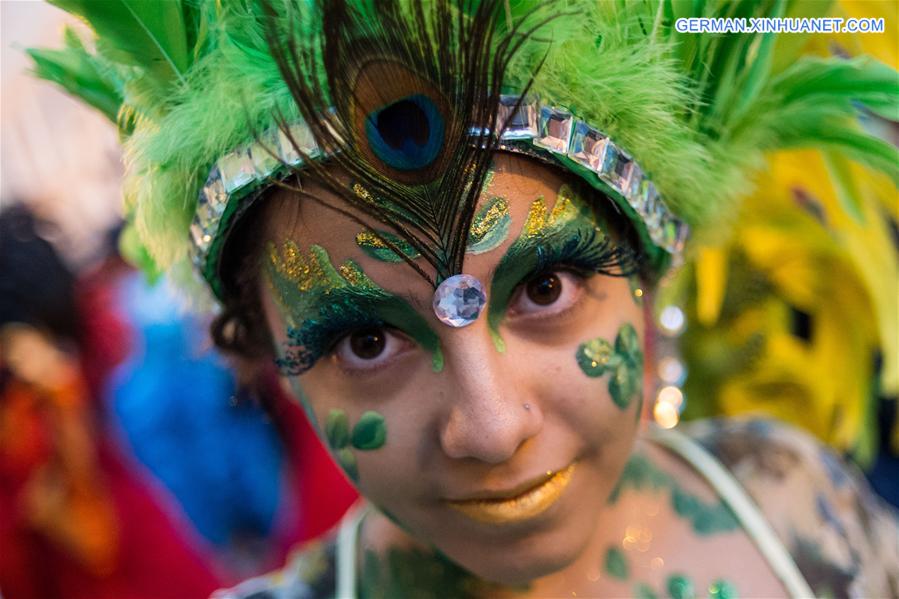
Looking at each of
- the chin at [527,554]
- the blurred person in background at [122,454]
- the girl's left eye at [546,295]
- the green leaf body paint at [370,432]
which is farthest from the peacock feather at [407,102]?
the blurred person in background at [122,454]

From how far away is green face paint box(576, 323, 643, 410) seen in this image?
Result: 1.00 meters

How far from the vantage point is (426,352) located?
3.16 ft

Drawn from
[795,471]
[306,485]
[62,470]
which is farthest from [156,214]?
[62,470]

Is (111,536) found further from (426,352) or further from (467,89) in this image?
(467,89)

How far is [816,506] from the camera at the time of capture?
4.23ft

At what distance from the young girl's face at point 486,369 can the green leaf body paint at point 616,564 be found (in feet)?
0.61

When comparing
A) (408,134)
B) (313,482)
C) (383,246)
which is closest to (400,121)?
(408,134)

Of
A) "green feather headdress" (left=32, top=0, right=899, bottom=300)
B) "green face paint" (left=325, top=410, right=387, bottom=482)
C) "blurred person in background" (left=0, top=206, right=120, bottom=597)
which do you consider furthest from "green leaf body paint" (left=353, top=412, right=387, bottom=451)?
"blurred person in background" (left=0, top=206, right=120, bottom=597)

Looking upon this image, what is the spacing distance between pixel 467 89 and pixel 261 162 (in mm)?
260

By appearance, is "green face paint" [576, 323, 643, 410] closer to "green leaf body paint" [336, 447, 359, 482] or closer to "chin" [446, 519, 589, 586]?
"chin" [446, 519, 589, 586]

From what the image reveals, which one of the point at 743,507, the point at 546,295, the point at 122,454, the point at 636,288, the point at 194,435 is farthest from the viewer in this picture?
the point at 122,454

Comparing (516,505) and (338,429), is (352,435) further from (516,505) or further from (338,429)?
(516,505)

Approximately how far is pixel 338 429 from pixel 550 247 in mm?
348

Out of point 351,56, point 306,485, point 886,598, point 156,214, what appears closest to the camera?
point 351,56
